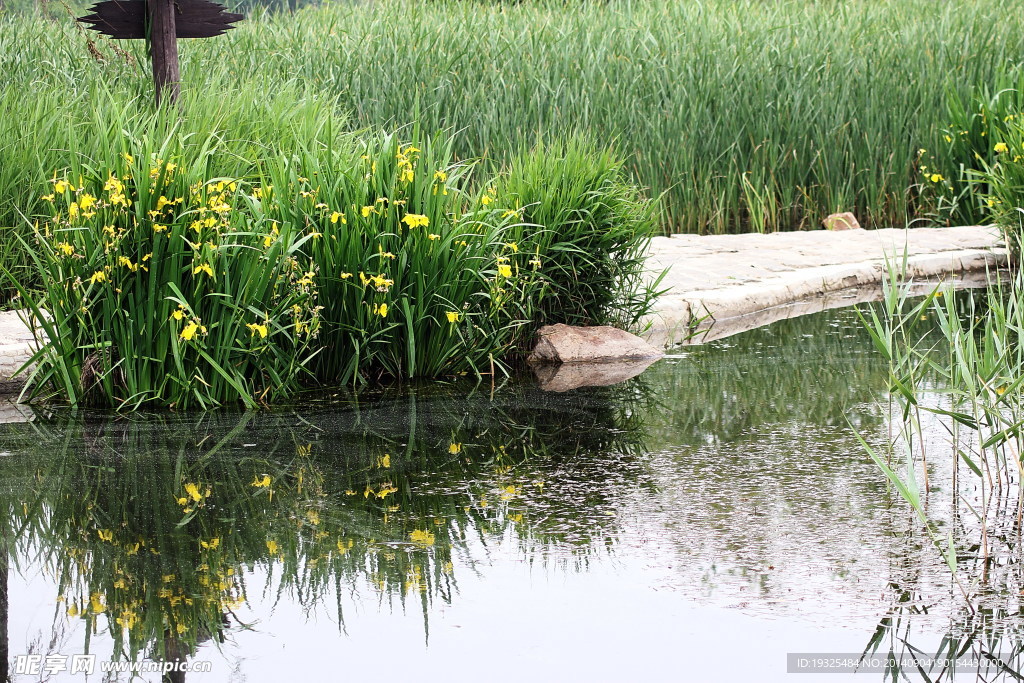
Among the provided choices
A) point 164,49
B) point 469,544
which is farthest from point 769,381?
point 164,49

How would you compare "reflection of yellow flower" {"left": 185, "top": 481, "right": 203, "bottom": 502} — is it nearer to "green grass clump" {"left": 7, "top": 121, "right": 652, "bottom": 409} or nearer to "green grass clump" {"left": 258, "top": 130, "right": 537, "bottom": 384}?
"green grass clump" {"left": 7, "top": 121, "right": 652, "bottom": 409}

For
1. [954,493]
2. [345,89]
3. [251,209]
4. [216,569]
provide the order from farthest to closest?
1. [345,89]
2. [251,209]
3. [954,493]
4. [216,569]

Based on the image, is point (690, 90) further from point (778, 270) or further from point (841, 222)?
point (778, 270)

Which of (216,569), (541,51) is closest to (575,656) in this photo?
(216,569)

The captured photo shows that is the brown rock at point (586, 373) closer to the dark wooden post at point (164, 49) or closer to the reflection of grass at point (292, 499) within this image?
the reflection of grass at point (292, 499)

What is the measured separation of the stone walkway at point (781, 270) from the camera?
6699 millimetres

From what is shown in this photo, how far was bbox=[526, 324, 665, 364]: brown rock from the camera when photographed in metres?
5.71

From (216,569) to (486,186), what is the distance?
10.1 ft

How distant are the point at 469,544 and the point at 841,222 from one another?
7170mm

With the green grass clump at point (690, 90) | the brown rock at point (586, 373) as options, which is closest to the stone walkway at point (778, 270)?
the brown rock at point (586, 373)

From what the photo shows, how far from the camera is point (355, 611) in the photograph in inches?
110

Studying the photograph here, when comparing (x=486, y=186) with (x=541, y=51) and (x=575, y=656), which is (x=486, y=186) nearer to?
(x=575, y=656)

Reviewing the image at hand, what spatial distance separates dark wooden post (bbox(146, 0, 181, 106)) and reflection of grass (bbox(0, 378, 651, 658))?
2.53m

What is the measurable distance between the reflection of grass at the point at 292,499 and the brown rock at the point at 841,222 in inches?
212
